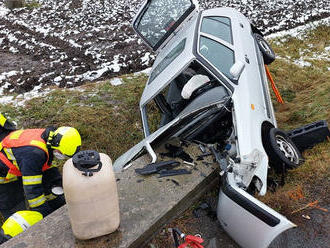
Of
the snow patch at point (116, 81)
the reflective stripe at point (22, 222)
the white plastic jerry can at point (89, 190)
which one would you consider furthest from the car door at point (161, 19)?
the reflective stripe at point (22, 222)

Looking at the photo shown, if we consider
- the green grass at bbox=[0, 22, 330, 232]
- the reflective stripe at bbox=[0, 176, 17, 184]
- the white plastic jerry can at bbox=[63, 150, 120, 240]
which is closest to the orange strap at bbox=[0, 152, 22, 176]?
the reflective stripe at bbox=[0, 176, 17, 184]

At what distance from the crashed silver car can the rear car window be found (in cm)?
2

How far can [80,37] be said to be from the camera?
9523 mm

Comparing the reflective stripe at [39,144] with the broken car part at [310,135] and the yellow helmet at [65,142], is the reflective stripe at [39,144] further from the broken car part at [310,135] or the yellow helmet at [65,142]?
the broken car part at [310,135]

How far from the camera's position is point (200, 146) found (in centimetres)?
379

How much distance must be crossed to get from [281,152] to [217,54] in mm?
1472

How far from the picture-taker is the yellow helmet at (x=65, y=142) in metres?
3.15

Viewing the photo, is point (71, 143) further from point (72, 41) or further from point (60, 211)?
point (72, 41)

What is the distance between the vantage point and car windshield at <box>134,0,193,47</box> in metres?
4.91

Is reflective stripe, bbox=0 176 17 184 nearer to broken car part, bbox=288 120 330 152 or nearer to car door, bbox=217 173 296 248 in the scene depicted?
car door, bbox=217 173 296 248

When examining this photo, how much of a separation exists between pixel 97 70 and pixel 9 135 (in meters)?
4.37

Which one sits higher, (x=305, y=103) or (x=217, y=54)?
(x=217, y=54)

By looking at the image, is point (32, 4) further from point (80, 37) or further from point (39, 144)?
point (39, 144)

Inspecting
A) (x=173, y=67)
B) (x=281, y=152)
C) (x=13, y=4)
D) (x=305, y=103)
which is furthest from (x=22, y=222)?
(x=13, y=4)
